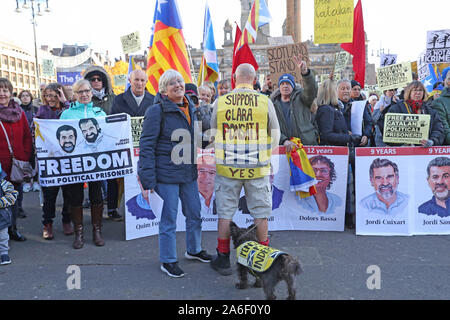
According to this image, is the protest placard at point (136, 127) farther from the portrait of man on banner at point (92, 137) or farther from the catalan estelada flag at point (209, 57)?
the catalan estelada flag at point (209, 57)

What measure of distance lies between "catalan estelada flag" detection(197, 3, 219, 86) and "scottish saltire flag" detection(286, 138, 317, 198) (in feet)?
12.6

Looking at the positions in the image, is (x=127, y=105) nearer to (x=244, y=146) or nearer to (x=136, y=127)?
(x=136, y=127)

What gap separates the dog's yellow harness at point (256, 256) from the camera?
307cm

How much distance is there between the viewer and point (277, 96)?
5.48m

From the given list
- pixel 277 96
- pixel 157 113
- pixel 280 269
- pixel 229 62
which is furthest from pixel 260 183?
pixel 229 62

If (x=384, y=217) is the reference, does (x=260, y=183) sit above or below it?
above

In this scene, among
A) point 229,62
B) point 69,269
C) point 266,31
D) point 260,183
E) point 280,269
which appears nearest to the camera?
point 280,269

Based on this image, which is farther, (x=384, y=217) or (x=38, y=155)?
(x=384, y=217)

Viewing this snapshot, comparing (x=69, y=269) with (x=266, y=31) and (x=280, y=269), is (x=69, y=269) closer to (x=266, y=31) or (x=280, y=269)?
(x=280, y=269)

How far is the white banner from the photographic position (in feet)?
17.7

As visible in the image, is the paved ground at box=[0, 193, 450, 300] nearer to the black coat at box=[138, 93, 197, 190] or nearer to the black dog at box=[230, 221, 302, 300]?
the black dog at box=[230, 221, 302, 300]

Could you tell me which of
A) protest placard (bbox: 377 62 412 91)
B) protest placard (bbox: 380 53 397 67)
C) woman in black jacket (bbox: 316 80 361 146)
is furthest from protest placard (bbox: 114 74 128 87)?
woman in black jacket (bbox: 316 80 361 146)

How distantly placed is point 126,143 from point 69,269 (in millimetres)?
1727

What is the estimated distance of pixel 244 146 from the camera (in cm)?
366
